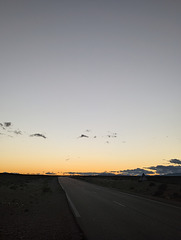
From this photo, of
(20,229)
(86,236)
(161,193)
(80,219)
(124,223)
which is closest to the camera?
(86,236)

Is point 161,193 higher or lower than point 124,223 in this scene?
higher

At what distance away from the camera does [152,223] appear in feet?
27.9

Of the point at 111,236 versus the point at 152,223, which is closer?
the point at 111,236

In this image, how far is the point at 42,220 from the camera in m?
9.45

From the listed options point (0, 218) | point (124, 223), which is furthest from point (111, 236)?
point (0, 218)

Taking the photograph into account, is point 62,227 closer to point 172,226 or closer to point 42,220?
point 42,220

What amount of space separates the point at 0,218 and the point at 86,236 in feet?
17.0

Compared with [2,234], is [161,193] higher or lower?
higher

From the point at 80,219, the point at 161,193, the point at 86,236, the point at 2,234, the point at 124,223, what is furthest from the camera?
the point at 161,193

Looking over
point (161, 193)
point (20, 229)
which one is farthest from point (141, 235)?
point (161, 193)

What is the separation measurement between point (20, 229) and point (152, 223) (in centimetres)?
503

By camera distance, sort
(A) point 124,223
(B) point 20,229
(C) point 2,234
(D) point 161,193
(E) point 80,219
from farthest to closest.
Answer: (D) point 161,193 < (E) point 80,219 < (A) point 124,223 < (B) point 20,229 < (C) point 2,234

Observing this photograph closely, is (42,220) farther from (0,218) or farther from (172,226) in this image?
(172,226)

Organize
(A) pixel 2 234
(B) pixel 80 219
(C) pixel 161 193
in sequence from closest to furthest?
1. (A) pixel 2 234
2. (B) pixel 80 219
3. (C) pixel 161 193
